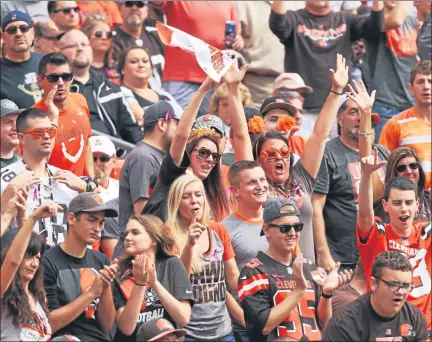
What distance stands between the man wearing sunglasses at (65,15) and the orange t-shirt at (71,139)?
270cm

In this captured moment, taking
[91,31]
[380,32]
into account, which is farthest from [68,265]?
[380,32]

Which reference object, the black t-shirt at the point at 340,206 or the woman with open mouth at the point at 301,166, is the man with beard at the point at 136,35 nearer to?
the black t-shirt at the point at 340,206

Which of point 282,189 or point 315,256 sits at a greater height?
point 282,189

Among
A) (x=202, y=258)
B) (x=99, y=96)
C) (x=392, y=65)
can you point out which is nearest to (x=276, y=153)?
(x=202, y=258)

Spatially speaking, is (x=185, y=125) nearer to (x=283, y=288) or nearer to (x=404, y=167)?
(x=283, y=288)

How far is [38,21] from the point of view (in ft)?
50.4

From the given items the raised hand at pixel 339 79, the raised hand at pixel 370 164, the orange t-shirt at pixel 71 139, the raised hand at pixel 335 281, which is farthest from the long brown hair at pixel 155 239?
the raised hand at pixel 339 79

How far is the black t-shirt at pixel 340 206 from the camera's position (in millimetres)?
12484

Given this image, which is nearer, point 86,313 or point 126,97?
point 86,313

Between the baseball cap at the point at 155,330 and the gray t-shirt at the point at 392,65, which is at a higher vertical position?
the baseball cap at the point at 155,330

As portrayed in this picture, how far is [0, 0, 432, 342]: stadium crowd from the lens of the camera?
389 inches

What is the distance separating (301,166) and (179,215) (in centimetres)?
154

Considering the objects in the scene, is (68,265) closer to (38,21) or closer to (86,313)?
(86,313)

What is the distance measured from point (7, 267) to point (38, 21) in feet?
21.4
